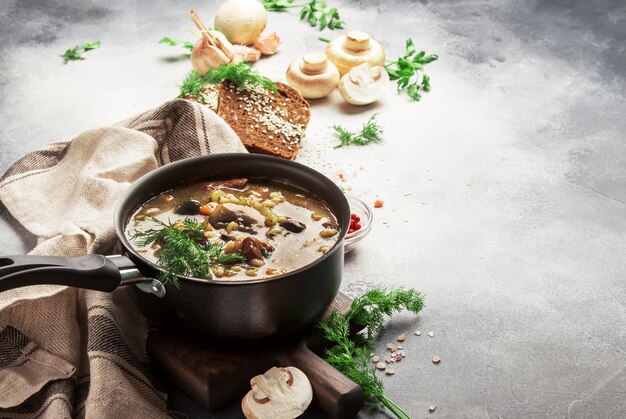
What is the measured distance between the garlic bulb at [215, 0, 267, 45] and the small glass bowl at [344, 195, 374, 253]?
6.00ft

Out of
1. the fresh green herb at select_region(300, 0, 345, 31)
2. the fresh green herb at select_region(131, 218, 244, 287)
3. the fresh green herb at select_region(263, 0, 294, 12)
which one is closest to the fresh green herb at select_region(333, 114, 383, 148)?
the fresh green herb at select_region(300, 0, 345, 31)

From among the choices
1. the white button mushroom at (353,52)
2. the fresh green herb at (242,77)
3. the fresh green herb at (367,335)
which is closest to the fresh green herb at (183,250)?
the fresh green herb at (367,335)

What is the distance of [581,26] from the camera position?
16.9 feet

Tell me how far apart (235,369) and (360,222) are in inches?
38.4

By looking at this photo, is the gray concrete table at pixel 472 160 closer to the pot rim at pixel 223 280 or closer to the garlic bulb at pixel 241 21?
the garlic bulb at pixel 241 21

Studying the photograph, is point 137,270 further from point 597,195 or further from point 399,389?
point 597,195

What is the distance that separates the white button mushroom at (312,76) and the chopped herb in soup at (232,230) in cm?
149

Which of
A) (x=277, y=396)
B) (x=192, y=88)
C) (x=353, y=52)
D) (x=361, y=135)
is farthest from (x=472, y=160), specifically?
(x=277, y=396)

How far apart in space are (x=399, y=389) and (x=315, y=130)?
1.74 m

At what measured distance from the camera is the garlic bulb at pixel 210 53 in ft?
13.9

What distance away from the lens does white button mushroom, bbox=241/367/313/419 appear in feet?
7.28

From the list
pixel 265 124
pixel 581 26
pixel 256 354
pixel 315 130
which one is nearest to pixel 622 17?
pixel 581 26

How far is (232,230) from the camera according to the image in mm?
2492

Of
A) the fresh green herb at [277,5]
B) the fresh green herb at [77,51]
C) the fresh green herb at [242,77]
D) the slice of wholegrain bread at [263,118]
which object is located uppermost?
the fresh green herb at [242,77]
